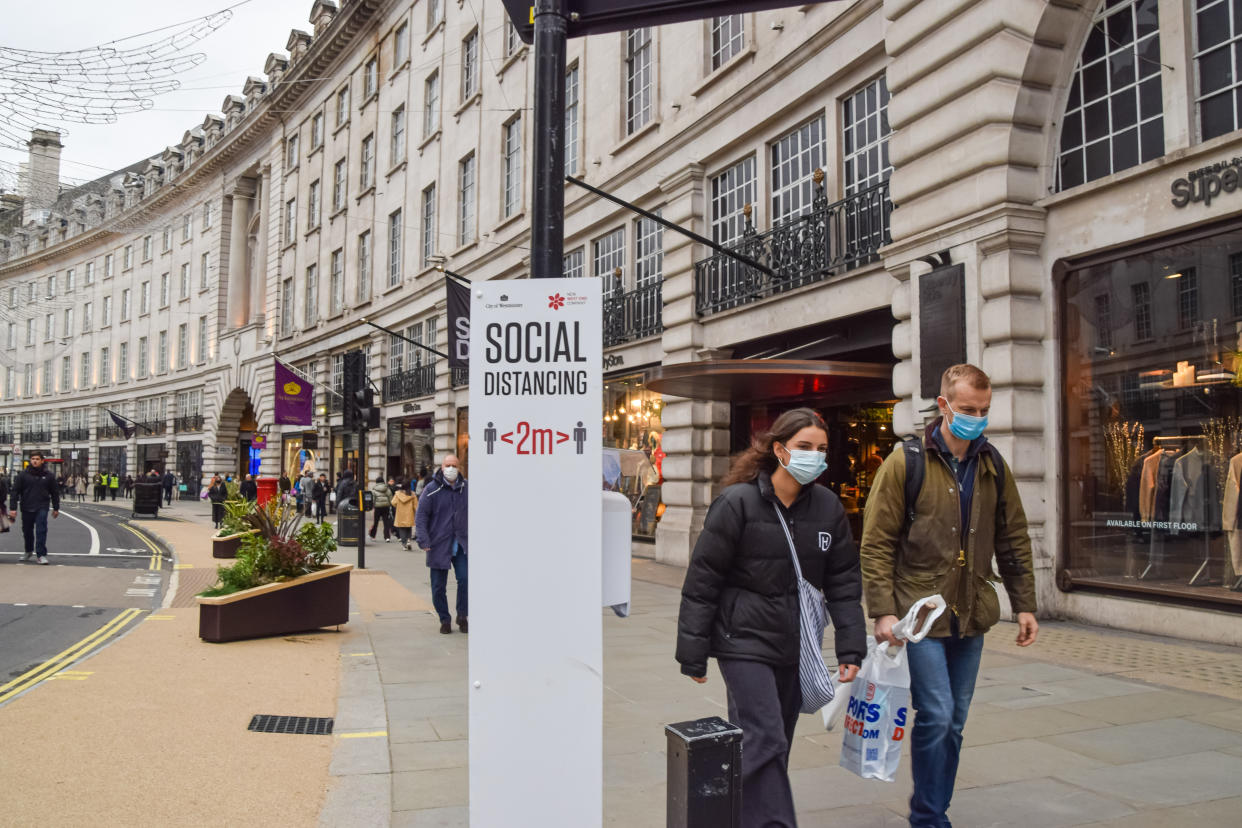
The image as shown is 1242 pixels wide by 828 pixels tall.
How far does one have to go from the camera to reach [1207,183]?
8.47m

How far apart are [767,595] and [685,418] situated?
1334 centimetres

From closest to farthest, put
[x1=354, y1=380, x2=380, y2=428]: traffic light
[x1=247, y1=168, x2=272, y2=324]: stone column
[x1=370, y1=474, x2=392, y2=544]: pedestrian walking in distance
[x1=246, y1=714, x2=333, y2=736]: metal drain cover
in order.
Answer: [x1=246, y1=714, x2=333, y2=736]: metal drain cover < [x1=354, y1=380, x2=380, y2=428]: traffic light < [x1=370, y1=474, x2=392, y2=544]: pedestrian walking in distance < [x1=247, y1=168, x2=272, y2=324]: stone column

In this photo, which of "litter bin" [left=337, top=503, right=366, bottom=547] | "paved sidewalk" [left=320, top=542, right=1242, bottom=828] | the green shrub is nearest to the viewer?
"paved sidewalk" [left=320, top=542, right=1242, bottom=828]

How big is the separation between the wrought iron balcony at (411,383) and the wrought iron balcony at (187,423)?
23.4 meters

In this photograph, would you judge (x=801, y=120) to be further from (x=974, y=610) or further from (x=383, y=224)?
(x=383, y=224)

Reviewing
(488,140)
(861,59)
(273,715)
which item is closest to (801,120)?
(861,59)

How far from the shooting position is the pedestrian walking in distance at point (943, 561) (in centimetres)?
378

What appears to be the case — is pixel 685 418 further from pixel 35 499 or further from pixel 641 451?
pixel 35 499

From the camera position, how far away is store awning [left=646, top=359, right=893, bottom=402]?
12.1m

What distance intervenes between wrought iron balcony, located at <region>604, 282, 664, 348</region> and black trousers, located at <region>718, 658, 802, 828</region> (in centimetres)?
1441

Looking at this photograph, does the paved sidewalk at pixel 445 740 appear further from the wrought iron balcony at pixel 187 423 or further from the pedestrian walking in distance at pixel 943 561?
the wrought iron balcony at pixel 187 423

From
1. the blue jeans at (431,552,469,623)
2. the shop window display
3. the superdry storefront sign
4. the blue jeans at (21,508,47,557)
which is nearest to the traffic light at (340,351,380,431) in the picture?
the blue jeans at (21,508,47,557)

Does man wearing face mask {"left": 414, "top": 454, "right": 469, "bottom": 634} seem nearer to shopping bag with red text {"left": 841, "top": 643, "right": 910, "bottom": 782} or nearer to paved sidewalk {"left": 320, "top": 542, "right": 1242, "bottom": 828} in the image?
paved sidewalk {"left": 320, "top": 542, "right": 1242, "bottom": 828}

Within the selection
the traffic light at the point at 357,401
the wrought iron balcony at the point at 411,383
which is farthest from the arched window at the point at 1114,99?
the wrought iron balcony at the point at 411,383
